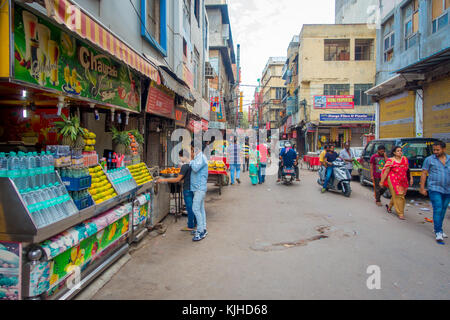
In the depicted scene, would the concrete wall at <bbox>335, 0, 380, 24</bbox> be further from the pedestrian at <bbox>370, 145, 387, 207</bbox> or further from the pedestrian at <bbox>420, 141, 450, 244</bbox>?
the pedestrian at <bbox>420, 141, 450, 244</bbox>

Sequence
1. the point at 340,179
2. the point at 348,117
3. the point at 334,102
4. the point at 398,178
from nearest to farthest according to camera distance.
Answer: the point at 398,178 → the point at 340,179 → the point at 348,117 → the point at 334,102

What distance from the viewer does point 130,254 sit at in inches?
187

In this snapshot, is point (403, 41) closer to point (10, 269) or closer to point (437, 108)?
point (437, 108)

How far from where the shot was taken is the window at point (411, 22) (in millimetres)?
13164

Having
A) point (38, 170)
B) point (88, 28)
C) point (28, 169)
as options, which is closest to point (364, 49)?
point (88, 28)

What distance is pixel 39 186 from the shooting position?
318 centimetres

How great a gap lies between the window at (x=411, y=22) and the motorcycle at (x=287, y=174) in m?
8.48

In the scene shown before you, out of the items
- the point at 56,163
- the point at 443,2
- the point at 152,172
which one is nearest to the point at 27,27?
the point at 56,163

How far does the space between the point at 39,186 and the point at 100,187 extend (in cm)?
113

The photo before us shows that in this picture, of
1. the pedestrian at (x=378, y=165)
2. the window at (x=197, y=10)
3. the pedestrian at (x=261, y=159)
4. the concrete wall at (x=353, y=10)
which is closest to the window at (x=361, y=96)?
the concrete wall at (x=353, y=10)

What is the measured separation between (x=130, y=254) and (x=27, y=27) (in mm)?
3561

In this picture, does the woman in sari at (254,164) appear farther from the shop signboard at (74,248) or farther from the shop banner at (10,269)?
the shop banner at (10,269)
